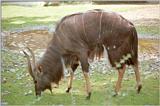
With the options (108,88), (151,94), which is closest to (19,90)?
(108,88)

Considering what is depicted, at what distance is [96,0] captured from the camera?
13.8 ft

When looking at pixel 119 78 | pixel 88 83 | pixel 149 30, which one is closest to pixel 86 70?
pixel 88 83

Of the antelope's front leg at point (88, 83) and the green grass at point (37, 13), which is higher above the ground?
the green grass at point (37, 13)

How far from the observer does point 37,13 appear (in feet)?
14.1

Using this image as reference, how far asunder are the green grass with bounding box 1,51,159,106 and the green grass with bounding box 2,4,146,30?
0.65 ft

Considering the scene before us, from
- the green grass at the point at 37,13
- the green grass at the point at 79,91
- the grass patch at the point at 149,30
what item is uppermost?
the green grass at the point at 37,13

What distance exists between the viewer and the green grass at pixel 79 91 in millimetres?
4168

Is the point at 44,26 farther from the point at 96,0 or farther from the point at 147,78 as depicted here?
the point at 147,78

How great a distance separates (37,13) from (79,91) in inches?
21.8

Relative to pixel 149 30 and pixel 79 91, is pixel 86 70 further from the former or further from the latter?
pixel 149 30

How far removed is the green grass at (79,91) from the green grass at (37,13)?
197 millimetres

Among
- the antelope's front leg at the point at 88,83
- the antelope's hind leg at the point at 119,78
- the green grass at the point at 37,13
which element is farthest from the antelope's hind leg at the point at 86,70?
the green grass at the point at 37,13

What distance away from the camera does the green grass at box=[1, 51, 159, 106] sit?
164 inches

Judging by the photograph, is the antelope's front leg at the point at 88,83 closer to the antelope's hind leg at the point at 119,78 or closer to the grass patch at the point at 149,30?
the antelope's hind leg at the point at 119,78
